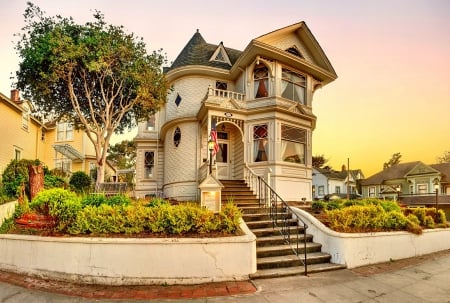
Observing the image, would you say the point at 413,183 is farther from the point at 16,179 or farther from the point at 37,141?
the point at 37,141

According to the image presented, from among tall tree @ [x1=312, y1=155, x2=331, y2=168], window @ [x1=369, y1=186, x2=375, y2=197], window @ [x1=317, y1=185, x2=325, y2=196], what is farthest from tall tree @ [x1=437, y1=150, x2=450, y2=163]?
window @ [x1=317, y1=185, x2=325, y2=196]

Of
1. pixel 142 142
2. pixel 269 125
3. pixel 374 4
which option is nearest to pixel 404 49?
pixel 374 4

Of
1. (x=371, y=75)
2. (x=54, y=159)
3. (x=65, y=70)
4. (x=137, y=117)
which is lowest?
(x=54, y=159)

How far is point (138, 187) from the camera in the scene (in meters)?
17.4

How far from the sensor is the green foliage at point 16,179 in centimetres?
1015

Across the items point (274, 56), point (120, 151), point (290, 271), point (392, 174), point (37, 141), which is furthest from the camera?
point (120, 151)

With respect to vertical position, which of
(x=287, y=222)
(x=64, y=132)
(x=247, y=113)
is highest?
(x=64, y=132)

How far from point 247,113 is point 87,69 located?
821 centimetres

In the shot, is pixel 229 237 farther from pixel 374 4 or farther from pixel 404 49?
pixel 404 49

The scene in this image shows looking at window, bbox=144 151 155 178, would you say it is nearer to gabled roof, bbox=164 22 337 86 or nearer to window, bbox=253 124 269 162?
gabled roof, bbox=164 22 337 86

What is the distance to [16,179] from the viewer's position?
10.6 meters

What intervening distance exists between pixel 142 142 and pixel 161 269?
519 inches

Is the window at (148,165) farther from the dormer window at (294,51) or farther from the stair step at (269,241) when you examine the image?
the stair step at (269,241)

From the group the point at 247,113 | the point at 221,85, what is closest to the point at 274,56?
the point at 247,113
